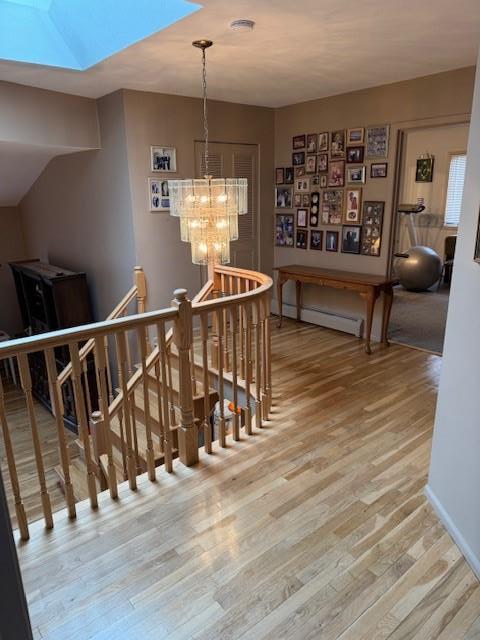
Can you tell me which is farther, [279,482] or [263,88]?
[263,88]

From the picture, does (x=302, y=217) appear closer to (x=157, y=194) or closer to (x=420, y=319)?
(x=157, y=194)

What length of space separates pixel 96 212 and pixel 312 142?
2.58 m

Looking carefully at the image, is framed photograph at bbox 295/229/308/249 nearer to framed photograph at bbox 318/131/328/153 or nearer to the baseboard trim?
framed photograph at bbox 318/131/328/153

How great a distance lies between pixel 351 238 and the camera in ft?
15.7

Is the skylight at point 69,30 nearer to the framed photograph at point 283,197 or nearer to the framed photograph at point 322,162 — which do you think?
the framed photograph at point 322,162

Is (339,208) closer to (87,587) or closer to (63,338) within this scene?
(63,338)

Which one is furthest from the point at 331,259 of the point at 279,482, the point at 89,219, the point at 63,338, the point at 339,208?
the point at 63,338

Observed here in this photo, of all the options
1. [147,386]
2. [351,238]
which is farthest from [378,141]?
[147,386]

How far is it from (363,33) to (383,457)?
Result: 264cm

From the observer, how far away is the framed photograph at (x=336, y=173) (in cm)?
474

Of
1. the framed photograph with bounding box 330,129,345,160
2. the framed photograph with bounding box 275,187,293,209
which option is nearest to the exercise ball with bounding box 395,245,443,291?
the framed photograph with bounding box 275,187,293,209

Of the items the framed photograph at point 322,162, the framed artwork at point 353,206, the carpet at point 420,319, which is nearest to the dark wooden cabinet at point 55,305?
the framed photograph at point 322,162

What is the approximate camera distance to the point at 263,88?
427 centimetres

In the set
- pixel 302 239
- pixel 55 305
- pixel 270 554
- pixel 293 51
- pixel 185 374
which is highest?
pixel 293 51
